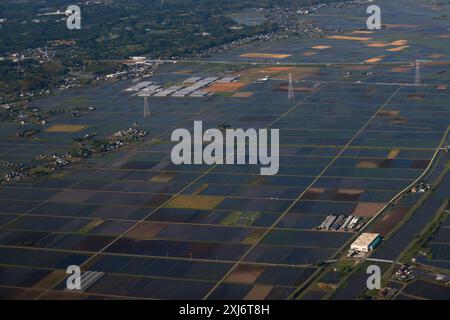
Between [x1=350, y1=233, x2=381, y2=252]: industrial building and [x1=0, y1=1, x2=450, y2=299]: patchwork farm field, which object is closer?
[x1=0, y1=1, x2=450, y2=299]: patchwork farm field

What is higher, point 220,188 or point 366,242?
point 366,242

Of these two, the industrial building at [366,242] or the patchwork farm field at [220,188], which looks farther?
the industrial building at [366,242]

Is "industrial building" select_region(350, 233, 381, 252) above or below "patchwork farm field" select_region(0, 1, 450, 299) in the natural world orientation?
above

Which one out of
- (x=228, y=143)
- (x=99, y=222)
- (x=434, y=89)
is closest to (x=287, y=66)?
(x=434, y=89)

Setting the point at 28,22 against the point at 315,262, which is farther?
the point at 28,22

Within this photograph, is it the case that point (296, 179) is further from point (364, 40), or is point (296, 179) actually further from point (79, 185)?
point (364, 40)

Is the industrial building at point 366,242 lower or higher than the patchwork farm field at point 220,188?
higher

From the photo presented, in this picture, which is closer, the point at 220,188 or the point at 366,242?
the point at 366,242
